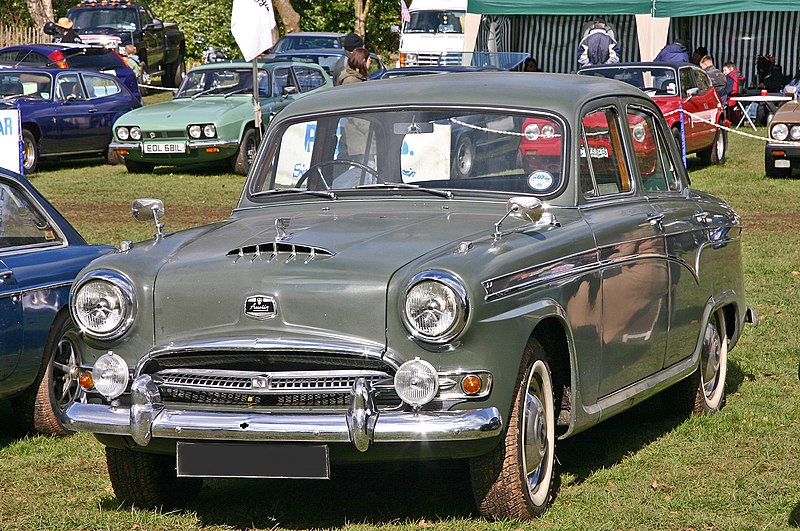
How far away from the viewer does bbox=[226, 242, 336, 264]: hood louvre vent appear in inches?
207

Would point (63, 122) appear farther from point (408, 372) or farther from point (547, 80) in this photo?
point (408, 372)

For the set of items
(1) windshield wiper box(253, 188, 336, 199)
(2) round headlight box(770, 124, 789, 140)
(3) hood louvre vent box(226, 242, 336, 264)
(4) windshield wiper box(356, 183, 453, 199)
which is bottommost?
(2) round headlight box(770, 124, 789, 140)

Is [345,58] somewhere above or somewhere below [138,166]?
above

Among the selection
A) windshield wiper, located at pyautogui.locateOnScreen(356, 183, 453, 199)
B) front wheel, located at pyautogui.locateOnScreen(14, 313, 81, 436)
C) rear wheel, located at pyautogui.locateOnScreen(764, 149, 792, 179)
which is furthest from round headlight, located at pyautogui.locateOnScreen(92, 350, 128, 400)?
rear wheel, located at pyautogui.locateOnScreen(764, 149, 792, 179)

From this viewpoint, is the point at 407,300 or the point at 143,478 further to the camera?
the point at 143,478

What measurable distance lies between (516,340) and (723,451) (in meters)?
2.03

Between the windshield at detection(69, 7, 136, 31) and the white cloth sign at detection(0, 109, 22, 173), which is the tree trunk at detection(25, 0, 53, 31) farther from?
the white cloth sign at detection(0, 109, 22, 173)

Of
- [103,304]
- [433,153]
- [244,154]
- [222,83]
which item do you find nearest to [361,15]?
[222,83]

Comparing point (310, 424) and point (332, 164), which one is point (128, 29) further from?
point (310, 424)

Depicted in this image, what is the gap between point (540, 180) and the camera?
20.2 ft

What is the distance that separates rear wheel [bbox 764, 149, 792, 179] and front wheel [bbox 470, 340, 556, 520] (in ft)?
47.7

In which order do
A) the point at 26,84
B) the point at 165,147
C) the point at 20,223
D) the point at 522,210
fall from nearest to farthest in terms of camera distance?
the point at 522,210 → the point at 20,223 → the point at 165,147 → the point at 26,84

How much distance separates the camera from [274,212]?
641 cm

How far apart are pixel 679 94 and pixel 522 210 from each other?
15.3m
